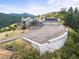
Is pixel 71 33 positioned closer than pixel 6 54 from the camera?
No

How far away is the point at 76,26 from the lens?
206 ft

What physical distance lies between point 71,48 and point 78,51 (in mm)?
1673

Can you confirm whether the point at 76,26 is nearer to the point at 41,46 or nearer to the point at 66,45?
the point at 66,45

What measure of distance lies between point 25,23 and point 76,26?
16.0 m

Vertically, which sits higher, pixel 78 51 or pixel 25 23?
pixel 25 23

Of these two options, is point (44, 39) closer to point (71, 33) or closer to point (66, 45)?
point (66, 45)

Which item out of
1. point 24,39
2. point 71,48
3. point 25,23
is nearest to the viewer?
point 24,39

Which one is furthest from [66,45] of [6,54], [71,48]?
[6,54]

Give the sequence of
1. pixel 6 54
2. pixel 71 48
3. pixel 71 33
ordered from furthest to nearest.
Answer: pixel 71 33
pixel 71 48
pixel 6 54

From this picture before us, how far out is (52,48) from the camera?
37.3m

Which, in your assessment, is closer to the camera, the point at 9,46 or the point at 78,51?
the point at 9,46

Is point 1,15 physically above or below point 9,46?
below

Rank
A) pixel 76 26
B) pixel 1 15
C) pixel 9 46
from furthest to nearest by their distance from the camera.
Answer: pixel 1 15
pixel 76 26
pixel 9 46

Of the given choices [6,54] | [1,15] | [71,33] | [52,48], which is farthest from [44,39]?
[1,15]
